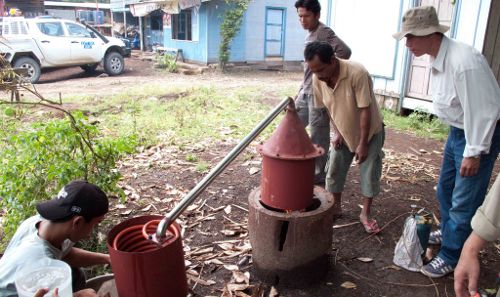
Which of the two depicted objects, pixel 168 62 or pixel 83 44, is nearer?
pixel 83 44

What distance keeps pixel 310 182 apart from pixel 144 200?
283 centimetres

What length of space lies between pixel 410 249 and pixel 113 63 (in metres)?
15.7

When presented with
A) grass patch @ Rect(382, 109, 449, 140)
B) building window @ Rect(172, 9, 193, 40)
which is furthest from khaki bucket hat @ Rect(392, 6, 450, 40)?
building window @ Rect(172, 9, 193, 40)

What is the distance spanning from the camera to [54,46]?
14.8m

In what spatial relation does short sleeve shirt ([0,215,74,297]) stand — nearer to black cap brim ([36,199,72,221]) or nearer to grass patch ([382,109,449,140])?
black cap brim ([36,199,72,221])

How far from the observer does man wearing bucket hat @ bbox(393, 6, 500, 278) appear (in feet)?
9.63

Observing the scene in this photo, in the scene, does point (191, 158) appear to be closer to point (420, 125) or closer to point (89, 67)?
point (420, 125)

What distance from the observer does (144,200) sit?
5.30m

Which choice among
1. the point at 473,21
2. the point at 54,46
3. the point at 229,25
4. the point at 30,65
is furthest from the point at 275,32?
the point at 473,21

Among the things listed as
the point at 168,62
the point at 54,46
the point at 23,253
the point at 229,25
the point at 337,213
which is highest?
the point at 229,25

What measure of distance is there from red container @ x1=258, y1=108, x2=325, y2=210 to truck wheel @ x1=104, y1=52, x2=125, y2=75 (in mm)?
15051

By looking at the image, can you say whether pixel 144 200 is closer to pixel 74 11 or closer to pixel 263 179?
pixel 263 179

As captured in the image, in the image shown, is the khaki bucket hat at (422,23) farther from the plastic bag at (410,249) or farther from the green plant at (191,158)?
the green plant at (191,158)

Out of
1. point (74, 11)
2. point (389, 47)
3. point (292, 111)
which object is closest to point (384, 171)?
point (292, 111)
